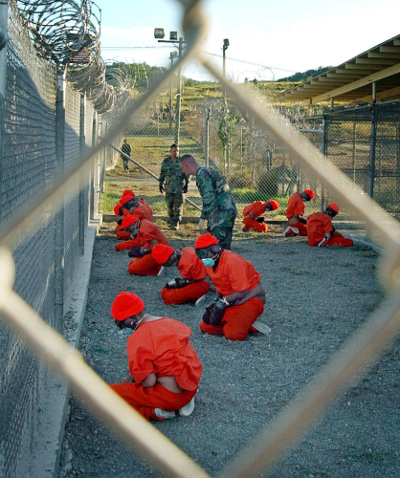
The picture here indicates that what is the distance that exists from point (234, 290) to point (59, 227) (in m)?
1.98

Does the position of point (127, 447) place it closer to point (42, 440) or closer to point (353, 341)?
point (42, 440)

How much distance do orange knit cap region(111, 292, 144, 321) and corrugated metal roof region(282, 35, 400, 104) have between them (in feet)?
17.9

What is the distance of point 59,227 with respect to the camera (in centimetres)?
425

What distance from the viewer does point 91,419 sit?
12.6ft

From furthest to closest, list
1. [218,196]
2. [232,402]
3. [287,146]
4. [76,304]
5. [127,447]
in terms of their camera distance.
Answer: [218,196]
[76,304]
[232,402]
[127,447]
[287,146]

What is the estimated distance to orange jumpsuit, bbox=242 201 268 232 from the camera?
12062 mm

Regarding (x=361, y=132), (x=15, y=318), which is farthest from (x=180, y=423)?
(x=361, y=132)

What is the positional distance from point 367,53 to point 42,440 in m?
7.51

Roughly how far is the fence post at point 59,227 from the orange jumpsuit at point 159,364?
818 millimetres

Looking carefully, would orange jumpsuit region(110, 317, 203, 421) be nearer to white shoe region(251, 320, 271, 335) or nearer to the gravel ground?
the gravel ground

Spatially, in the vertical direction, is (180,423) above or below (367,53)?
below

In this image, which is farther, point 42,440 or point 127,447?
point 127,447

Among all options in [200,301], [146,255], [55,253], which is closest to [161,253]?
[200,301]

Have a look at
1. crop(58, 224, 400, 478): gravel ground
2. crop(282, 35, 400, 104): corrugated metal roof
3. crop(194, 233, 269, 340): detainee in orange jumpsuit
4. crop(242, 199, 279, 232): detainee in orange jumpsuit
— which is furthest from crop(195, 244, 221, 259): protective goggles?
crop(242, 199, 279, 232): detainee in orange jumpsuit
